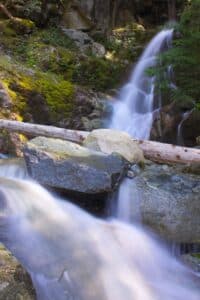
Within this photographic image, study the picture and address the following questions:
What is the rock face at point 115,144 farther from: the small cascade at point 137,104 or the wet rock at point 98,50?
the wet rock at point 98,50

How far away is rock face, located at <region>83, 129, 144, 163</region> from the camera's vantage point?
607 cm

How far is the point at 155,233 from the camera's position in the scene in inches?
207

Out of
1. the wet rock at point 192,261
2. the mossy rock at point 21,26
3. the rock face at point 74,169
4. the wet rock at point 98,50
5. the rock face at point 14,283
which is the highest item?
the mossy rock at point 21,26

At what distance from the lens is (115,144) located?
6203 mm

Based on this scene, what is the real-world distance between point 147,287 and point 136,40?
31.6ft

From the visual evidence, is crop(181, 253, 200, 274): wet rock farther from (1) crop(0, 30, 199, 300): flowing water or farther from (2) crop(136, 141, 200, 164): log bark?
(2) crop(136, 141, 200, 164): log bark

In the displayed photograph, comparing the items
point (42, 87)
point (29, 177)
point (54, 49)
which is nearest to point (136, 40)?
point (54, 49)

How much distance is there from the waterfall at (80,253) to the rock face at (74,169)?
9.2 inches

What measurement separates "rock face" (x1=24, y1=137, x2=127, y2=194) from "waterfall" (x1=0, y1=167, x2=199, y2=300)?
23 centimetres

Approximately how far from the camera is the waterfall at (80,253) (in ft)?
12.3

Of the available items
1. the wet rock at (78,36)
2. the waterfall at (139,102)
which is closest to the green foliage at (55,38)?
the wet rock at (78,36)

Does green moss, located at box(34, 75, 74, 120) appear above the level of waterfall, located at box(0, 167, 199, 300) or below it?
above

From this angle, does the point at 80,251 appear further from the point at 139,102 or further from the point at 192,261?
the point at 139,102

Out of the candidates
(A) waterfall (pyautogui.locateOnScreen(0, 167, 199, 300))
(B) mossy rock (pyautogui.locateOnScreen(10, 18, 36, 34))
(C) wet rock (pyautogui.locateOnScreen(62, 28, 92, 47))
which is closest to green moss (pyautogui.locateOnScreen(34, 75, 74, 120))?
(B) mossy rock (pyautogui.locateOnScreen(10, 18, 36, 34))
